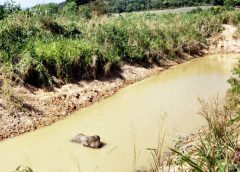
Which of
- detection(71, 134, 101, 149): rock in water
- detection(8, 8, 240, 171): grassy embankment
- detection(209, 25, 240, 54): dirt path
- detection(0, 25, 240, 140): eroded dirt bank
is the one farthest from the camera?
detection(209, 25, 240, 54): dirt path

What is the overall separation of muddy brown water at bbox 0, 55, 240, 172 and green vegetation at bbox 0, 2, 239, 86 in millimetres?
1697

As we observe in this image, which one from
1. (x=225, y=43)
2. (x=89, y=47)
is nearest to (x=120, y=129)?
(x=89, y=47)

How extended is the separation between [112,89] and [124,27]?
6085mm

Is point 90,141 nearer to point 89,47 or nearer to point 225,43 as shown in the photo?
point 89,47

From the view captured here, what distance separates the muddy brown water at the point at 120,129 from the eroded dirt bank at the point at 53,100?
0.30m

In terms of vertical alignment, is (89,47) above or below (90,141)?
above

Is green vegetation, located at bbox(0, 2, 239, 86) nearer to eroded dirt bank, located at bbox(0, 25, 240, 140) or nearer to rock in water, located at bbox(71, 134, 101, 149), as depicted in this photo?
eroded dirt bank, located at bbox(0, 25, 240, 140)

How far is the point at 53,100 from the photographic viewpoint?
1319cm

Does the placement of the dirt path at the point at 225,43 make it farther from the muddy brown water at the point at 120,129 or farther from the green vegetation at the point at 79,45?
the muddy brown water at the point at 120,129

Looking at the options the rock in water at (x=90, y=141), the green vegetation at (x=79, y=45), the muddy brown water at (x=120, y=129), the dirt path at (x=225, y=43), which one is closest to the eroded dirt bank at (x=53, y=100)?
the muddy brown water at (x=120, y=129)

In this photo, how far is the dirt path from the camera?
26.8 meters

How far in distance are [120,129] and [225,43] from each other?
58.1 ft

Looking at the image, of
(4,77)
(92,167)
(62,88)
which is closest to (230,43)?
(62,88)

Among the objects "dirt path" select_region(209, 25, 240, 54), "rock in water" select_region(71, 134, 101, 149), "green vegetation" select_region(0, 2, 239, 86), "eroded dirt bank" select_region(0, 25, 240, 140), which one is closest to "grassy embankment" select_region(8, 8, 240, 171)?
"green vegetation" select_region(0, 2, 239, 86)
